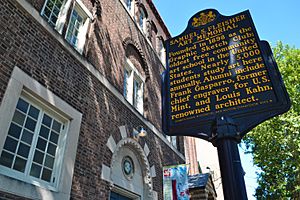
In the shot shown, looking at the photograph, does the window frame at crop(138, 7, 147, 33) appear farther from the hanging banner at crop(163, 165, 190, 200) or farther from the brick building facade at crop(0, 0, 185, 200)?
the hanging banner at crop(163, 165, 190, 200)

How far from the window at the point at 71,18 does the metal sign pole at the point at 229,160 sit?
569cm

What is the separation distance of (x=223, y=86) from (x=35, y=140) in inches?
157

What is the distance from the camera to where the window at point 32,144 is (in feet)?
16.0

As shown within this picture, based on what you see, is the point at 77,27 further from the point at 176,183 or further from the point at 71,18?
the point at 176,183

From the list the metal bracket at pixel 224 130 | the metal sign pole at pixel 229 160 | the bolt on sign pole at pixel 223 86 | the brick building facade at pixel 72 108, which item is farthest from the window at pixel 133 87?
the metal sign pole at pixel 229 160

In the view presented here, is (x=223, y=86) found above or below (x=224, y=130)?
above

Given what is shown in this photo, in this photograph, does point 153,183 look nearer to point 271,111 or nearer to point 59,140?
point 59,140

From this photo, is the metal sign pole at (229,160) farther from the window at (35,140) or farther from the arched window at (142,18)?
the arched window at (142,18)

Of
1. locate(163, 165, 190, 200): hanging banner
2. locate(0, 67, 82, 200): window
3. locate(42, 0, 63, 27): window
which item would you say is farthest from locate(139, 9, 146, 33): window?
locate(0, 67, 82, 200): window

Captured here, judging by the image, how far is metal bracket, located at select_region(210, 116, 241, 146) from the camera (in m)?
3.16

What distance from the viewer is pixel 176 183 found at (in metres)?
9.65

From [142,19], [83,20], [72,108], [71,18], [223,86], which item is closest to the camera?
[223,86]

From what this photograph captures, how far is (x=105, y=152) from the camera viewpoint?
7.33 m

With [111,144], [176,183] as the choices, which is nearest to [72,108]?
[111,144]
